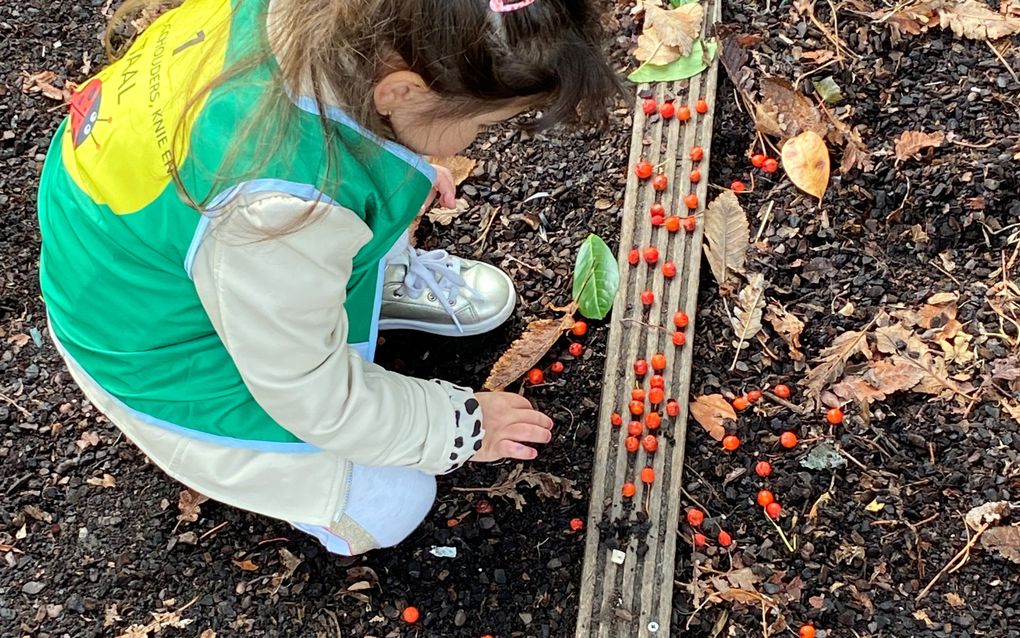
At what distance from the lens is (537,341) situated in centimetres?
245

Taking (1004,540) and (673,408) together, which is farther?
(673,408)

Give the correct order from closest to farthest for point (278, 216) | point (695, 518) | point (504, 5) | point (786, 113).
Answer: point (504, 5), point (278, 216), point (695, 518), point (786, 113)

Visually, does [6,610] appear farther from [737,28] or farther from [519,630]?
[737,28]

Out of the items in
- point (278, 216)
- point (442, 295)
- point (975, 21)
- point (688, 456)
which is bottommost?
point (688, 456)

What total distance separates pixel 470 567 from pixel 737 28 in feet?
5.83

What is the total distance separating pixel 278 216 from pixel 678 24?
5.82ft

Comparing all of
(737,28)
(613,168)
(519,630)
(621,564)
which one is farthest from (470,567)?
(737,28)

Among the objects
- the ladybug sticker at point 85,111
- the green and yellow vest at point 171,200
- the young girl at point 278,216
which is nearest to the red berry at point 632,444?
the young girl at point 278,216

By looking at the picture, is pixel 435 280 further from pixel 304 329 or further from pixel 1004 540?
pixel 1004 540

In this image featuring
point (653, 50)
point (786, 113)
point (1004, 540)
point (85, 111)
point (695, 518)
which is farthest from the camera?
point (653, 50)

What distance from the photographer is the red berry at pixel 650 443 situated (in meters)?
2.30

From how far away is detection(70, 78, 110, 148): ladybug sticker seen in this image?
1.64 metres

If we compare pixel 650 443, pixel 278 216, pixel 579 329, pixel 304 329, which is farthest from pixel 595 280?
pixel 278 216

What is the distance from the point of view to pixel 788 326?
2406 millimetres
